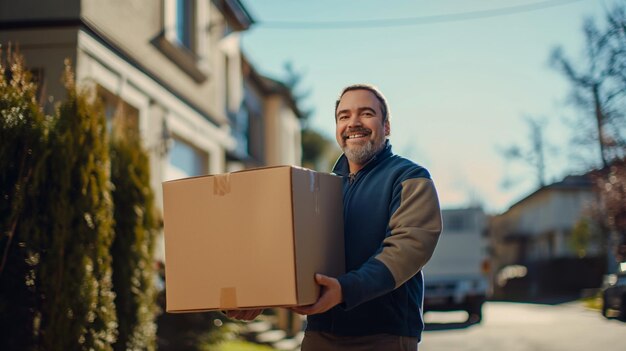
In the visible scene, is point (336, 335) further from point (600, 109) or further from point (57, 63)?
point (57, 63)

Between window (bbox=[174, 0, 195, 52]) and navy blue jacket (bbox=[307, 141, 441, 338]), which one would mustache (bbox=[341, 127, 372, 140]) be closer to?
navy blue jacket (bbox=[307, 141, 441, 338])

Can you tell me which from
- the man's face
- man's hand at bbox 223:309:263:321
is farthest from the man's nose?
man's hand at bbox 223:309:263:321

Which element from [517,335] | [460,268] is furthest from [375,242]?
[460,268]

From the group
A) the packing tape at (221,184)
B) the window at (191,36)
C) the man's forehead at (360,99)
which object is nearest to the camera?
the packing tape at (221,184)

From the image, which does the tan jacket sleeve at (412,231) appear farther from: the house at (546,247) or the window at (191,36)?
the house at (546,247)

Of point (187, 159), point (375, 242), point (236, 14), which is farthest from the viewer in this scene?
point (236, 14)

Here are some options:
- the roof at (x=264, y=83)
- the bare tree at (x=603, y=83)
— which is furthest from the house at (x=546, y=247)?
the bare tree at (x=603, y=83)

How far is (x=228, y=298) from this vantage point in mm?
2711

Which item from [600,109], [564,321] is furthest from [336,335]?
[564,321]

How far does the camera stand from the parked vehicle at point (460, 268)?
1786 cm

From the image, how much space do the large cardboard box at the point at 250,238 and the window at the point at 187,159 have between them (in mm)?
9555

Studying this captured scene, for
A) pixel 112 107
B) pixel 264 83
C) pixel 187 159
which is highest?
pixel 264 83

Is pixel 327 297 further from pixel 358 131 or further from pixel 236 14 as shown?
pixel 236 14

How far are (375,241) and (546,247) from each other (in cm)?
4949
